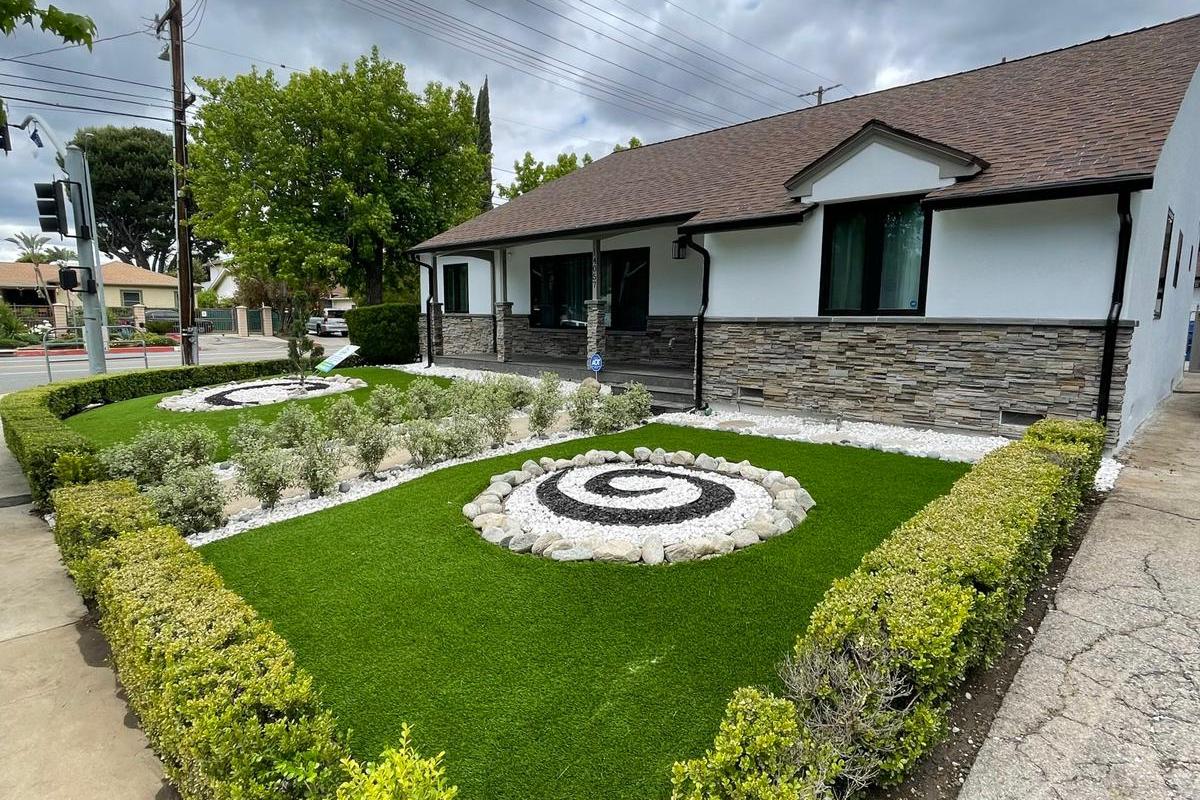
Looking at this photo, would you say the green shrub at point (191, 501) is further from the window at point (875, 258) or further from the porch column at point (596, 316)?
the window at point (875, 258)

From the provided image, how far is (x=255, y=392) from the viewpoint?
1166cm

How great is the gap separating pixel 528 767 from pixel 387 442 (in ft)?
15.1

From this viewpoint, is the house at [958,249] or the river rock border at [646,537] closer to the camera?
the river rock border at [646,537]

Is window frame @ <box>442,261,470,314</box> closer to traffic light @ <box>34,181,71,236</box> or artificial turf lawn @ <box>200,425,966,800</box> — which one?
traffic light @ <box>34,181,71,236</box>

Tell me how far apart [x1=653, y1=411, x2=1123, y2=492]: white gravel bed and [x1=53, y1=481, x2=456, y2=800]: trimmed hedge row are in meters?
6.17

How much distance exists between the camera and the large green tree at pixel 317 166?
19.5m

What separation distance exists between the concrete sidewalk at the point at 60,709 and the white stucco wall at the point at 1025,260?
8287mm

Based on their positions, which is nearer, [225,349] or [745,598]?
[745,598]

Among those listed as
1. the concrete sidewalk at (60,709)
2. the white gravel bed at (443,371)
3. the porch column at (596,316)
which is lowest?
the concrete sidewalk at (60,709)

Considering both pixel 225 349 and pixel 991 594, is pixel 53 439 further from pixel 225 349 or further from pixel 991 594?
pixel 225 349

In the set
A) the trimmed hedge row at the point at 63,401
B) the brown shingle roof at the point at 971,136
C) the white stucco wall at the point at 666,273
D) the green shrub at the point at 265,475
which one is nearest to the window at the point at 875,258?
the brown shingle roof at the point at 971,136

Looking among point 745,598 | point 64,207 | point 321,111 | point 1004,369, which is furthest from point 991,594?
point 321,111

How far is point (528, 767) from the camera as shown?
225 cm

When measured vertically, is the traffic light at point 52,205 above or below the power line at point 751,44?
below
